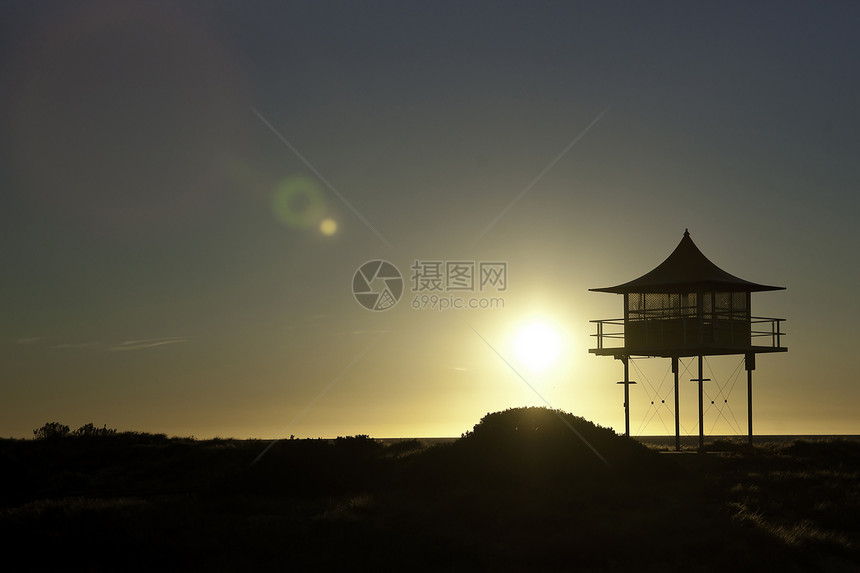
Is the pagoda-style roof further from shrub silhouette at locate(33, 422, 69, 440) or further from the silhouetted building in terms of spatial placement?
shrub silhouette at locate(33, 422, 69, 440)

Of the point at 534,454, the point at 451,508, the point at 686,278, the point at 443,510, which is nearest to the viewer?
the point at 443,510

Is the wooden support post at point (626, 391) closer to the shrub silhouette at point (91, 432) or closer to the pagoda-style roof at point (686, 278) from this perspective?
the pagoda-style roof at point (686, 278)

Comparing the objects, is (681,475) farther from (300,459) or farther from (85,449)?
(85,449)

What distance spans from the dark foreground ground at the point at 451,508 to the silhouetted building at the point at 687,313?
205 inches

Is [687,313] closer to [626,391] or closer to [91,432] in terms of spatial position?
[626,391]

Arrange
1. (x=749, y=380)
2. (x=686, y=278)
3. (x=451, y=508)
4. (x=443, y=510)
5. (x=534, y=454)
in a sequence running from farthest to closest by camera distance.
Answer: (x=749, y=380) < (x=686, y=278) < (x=534, y=454) < (x=451, y=508) < (x=443, y=510)

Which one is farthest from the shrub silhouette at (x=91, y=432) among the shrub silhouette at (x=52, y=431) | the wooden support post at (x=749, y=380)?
the wooden support post at (x=749, y=380)

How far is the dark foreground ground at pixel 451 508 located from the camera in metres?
21.1

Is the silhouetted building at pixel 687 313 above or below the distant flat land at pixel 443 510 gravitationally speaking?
above

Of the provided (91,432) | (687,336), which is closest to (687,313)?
(687,336)

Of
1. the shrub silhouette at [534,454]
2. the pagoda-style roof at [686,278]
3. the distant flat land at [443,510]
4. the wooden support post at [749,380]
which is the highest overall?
the pagoda-style roof at [686,278]

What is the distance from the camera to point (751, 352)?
44.7m

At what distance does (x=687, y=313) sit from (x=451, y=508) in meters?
21.5

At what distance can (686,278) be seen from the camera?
42406mm
